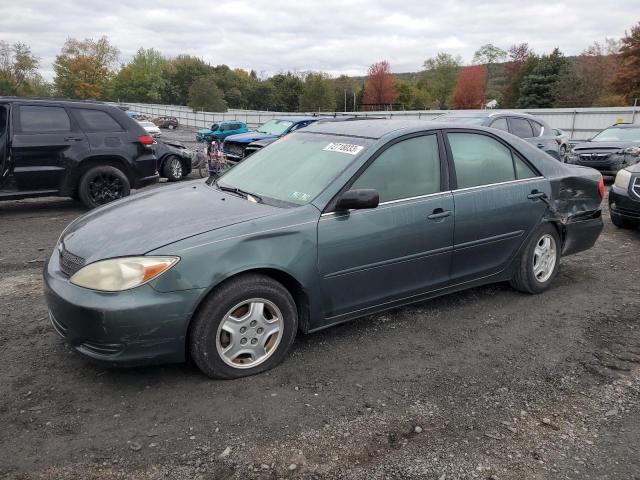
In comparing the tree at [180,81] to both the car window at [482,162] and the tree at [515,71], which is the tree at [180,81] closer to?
the tree at [515,71]

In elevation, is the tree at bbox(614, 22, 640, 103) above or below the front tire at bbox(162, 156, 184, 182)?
above

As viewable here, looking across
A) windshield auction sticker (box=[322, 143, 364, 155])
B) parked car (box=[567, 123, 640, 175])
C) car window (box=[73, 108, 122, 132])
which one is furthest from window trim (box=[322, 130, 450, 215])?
parked car (box=[567, 123, 640, 175])

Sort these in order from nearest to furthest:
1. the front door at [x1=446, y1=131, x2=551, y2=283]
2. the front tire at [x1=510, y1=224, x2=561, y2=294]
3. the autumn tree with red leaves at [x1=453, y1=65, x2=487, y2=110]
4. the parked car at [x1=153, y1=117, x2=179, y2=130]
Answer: the front door at [x1=446, y1=131, x2=551, y2=283]
the front tire at [x1=510, y1=224, x2=561, y2=294]
the parked car at [x1=153, y1=117, x2=179, y2=130]
the autumn tree with red leaves at [x1=453, y1=65, x2=487, y2=110]

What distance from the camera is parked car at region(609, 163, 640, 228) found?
699 centimetres

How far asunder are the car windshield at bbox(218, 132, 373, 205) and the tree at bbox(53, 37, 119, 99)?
8845cm

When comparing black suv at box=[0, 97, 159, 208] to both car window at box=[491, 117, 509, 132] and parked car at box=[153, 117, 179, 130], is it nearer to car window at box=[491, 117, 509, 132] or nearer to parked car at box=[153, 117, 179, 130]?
car window at box=[491, 117, 509, 132]

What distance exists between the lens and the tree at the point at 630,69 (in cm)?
4384

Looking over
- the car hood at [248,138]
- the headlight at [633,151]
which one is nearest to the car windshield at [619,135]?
the headlight at [633,151]

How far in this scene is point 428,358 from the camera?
3652 mm

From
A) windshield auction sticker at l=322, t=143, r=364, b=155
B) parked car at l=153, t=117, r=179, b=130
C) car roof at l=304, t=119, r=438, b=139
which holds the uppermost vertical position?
parked car at l=153, t=117, r=179, b=130

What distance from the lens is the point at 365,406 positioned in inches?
120

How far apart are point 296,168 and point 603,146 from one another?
1123 centimetres

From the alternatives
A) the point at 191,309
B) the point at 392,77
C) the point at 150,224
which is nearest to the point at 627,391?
the point at 191,309

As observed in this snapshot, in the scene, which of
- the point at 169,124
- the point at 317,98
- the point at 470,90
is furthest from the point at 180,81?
the point at 470,90
